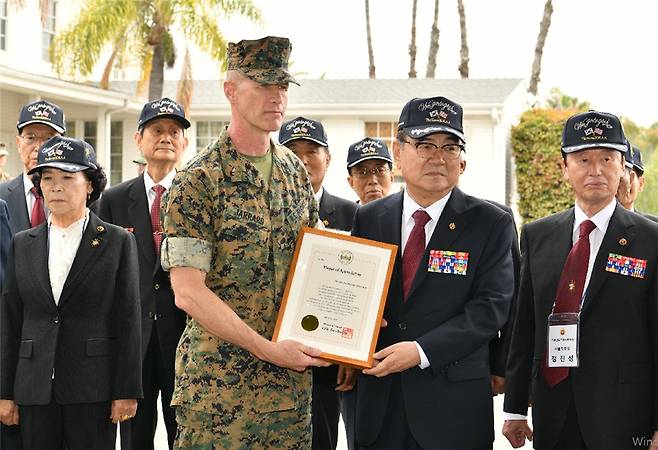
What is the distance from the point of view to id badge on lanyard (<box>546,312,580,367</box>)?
14.1ft

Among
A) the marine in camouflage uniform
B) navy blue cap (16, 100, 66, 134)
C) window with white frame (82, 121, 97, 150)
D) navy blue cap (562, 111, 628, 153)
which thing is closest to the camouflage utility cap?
the marine in camouflage uniform

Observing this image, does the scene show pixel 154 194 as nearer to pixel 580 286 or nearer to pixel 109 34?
pixel 580 286

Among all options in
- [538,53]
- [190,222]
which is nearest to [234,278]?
[190,222]

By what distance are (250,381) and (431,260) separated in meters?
0.96

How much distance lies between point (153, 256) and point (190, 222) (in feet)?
7.40

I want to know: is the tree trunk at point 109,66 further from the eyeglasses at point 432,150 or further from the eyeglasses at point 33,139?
the eyeglasses at point 432,150

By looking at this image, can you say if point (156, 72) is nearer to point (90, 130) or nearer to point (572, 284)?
point (90, 130)

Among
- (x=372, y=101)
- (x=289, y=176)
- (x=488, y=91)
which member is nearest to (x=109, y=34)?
(x=372, y=101)

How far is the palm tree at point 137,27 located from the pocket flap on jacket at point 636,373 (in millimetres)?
19549

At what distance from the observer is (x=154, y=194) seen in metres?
6.16

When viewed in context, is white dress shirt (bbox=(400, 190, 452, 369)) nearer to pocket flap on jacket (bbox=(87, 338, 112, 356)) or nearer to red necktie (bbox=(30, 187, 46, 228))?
pocket flap on jacket (bbox=(87, 338, 112, 356))

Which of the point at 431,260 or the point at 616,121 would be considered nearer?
the point at 431,260

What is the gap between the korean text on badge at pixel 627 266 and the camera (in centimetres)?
423

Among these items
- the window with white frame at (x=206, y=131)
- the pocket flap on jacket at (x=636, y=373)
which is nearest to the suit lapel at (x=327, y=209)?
the pocket flap on jacket at (x=636, y=373)
